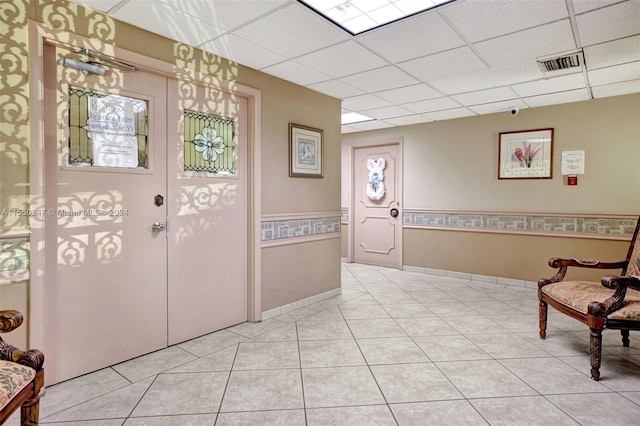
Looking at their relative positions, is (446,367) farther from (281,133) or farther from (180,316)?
(281,133)

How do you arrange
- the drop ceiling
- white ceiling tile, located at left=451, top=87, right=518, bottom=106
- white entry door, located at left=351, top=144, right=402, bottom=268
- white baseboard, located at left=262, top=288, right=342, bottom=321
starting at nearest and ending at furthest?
the drop ceiling, white baseboard, located at left=262, top=288, right=342, bottom=321, white ceiling tile, located at left=451, top=87, right=518, bottom=106, white entry door, located at left=351, top=144, right=402, bottom=268

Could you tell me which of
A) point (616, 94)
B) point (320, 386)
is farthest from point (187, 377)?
point (616, 94)

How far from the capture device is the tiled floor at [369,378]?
1888 mm

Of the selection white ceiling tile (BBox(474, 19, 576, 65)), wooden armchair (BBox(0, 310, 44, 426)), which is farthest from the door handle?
white ceiling tile (BBox(474, 19, 576, 65))

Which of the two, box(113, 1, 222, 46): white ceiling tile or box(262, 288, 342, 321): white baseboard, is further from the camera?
box(262, 288, 342, 321): white baseboard

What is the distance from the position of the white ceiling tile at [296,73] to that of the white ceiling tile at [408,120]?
2069 mm

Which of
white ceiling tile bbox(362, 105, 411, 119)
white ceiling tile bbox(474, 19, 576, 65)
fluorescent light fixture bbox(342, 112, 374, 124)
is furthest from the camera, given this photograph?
fluorescent light fixture bbox(342, 112, 374, 124)

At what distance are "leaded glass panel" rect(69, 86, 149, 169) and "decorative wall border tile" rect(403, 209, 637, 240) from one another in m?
4.26

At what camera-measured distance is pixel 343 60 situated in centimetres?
305

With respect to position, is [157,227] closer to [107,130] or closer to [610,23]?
[107,130]

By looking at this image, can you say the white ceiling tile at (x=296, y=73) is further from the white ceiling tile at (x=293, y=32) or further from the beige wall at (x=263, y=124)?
the white ceiling tile at (x=293, y=32)

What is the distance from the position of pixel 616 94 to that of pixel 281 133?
3.90 metres

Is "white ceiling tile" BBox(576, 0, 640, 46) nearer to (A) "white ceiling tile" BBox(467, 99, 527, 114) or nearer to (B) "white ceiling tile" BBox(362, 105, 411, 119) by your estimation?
(A) "white ceiling tile" BBox(467, 99, 527, 114)

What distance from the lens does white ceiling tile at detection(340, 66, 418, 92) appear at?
334cm
